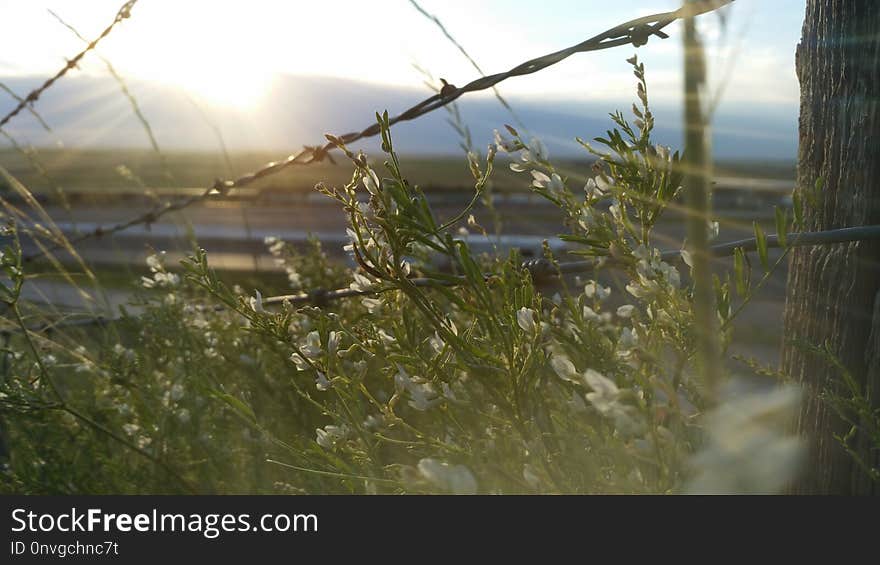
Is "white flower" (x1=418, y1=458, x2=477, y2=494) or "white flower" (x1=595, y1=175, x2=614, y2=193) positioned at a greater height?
"white flower" (x1=595, y1=175, x2=614, y2=193)

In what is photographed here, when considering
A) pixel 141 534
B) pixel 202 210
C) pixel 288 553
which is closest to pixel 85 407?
pixel 141 534

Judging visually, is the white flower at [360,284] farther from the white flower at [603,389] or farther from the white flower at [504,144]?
the white flower at [603,389]

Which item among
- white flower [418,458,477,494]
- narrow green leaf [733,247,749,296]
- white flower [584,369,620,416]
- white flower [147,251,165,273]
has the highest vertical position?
white flower [147,251,165,273]

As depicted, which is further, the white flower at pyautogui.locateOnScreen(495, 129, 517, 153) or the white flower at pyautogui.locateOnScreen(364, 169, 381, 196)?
the white flower at pyautogui.locateOnScreen(495, 129, 517, 153)

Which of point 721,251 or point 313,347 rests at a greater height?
point 721,251

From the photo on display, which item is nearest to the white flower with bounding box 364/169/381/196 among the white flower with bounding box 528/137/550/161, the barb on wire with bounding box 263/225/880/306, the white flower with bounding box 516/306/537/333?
the barb on wire with bounding box 263/225/880/306

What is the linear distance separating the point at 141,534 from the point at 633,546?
80 centimetres

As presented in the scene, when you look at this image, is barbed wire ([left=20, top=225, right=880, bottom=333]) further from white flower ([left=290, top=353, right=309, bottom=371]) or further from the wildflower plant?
white flower ([left=290, top=353, right=309, bottom=371])

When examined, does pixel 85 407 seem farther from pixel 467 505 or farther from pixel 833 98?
pixel 833 98

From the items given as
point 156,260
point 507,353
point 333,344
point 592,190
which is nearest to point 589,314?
point 592,190

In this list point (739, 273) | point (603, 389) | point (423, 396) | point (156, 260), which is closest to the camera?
point (603, 389)

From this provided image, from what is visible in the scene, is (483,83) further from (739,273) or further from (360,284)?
(739,273)

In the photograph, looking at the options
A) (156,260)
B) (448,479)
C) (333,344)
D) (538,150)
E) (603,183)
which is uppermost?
(156,260)

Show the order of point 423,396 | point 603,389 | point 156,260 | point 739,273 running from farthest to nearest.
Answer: point 156,260 → point 423,396 → point 739,273 → point 603,389
